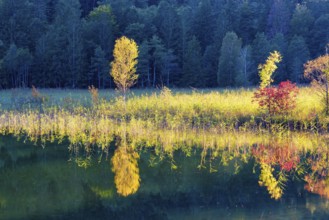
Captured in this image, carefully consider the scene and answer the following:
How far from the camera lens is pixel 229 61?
45.5 meters

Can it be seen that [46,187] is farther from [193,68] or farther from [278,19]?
[278,19]

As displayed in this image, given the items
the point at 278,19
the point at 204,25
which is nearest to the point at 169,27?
the point at 204,25

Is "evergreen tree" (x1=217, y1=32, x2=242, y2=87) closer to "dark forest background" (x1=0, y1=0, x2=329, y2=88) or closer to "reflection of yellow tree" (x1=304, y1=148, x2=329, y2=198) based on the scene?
"dark forest background" (x1=0, y1=0, x2=329, y2=88)

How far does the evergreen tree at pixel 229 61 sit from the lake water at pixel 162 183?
28.2 meters

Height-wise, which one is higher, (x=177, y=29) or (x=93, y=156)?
(x=177, y=29)

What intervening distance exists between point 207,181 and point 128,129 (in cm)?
855

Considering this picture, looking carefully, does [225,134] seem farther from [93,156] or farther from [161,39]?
[161,39]

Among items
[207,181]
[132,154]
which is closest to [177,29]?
[132,154]

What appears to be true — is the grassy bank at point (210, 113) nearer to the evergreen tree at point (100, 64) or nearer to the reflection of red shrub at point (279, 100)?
the reflection of red shrub at point (279, 100)

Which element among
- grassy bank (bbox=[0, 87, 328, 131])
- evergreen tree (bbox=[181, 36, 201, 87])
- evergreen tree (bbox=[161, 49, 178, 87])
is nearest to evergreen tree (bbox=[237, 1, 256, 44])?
evergreen tree (bbox=[181, 36, 201, 87])

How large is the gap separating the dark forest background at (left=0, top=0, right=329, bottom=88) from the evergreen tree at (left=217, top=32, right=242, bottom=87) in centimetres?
10

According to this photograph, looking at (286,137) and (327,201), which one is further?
(286,137)

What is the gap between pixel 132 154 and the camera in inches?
660

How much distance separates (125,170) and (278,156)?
5.56m
